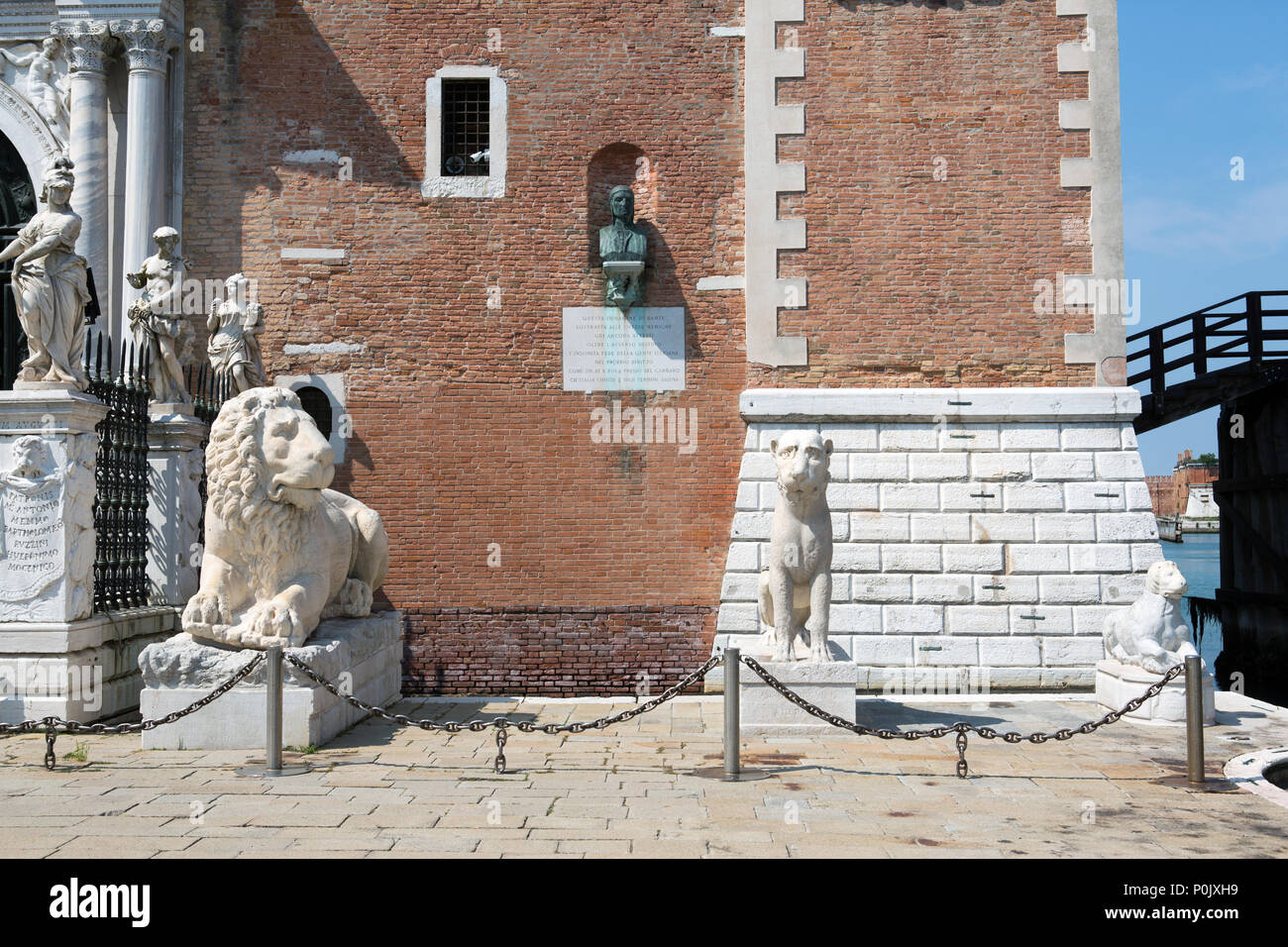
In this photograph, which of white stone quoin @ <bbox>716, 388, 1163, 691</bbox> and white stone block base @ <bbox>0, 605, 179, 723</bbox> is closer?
white stone block base @ <bbox>0, 605, 179, 723</bbox>

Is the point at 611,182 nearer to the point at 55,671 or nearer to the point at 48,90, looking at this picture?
the point at 48,90

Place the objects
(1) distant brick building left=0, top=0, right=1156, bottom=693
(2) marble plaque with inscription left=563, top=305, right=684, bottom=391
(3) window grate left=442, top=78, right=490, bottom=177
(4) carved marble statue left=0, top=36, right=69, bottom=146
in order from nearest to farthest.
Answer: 1. (1) distant brick building left=0, top=0, right=1156, bottom=693
2. (2) marble plaque with inscription left=563, top=305, right=684, bottom=391
3. (4) carved marble statue left=0, top=36, right=69, bottom=146
4. (3) window grate left=442, top=78, right=490, bottom=177

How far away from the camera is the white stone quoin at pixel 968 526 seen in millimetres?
11336

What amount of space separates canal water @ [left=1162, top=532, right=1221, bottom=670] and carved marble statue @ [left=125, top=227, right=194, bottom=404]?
18.4 meters

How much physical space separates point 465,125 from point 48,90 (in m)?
Result: 4.57

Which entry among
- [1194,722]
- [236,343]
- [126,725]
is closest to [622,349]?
[236,343]

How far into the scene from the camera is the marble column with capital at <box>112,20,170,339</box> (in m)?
12.0

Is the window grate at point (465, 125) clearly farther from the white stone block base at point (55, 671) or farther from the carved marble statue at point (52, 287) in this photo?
the white stone block base at point (55, 671)

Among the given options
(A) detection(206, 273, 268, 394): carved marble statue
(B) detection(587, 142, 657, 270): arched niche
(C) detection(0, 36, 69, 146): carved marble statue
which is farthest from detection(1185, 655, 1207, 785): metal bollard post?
(C) detection(0, 36, 69, 146): carved marble statue

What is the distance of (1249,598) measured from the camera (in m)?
16.1

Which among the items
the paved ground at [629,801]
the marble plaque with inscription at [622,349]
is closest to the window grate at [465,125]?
the marble plaque with inscription at [622,349]

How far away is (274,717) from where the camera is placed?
6855 millimetres

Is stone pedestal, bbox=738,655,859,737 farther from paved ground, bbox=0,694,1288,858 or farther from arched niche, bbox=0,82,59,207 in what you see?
arched niche, bbox=0,82,59,207

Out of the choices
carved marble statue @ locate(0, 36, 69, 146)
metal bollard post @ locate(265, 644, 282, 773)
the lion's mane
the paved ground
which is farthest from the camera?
carved marble statue @ locate(0, 36, 69, 146)
